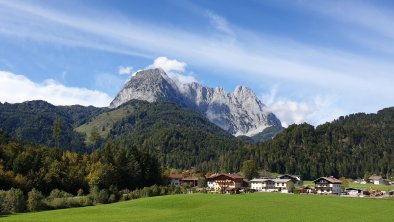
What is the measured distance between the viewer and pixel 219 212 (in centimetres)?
8556

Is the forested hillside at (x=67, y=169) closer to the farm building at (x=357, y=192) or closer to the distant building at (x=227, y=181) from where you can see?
the distant building at (x=227, y=181)

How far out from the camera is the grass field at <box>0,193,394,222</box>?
3000 inches

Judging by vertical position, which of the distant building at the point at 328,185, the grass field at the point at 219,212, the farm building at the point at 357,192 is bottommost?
the grass field at the point at 219,212

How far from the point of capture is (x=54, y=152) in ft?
489

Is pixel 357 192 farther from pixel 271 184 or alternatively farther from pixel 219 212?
pixel 219 212

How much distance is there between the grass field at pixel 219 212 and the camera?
7619 cm

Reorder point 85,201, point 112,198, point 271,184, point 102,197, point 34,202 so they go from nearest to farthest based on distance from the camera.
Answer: point 34,202
point 85,201
point 102,197
point 112,198
point 271,184

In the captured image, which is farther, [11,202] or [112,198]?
[112,198]

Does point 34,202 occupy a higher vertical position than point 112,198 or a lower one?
lower

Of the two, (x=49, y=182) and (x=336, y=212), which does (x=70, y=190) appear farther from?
(x=336, y=212)

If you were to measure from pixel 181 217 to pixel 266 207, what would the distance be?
24.2m

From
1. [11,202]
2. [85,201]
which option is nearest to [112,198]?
[85,201]

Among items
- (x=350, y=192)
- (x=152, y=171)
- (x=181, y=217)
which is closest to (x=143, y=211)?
(x=181, y=217)

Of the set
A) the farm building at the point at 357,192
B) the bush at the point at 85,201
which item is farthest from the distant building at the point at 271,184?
the bush at the point at 85,201
